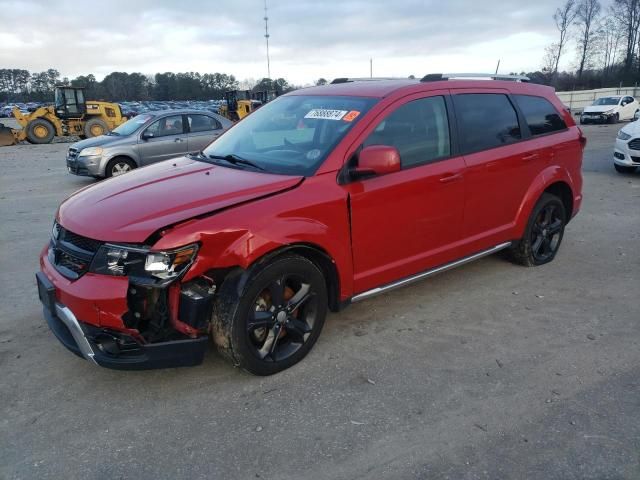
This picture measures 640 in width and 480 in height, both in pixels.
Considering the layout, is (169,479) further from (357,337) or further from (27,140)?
(27,140)

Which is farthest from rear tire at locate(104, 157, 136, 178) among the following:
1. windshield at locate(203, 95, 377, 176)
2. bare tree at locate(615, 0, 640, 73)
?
bare tree at locate(615, 0, 640, 73)

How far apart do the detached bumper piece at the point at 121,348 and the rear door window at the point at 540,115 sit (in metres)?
3.73

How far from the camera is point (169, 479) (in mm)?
2482

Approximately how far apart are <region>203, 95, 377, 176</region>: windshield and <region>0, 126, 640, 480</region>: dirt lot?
53.1 inches

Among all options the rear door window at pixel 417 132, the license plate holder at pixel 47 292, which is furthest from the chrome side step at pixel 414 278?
the license plate holder at pixel 47 292

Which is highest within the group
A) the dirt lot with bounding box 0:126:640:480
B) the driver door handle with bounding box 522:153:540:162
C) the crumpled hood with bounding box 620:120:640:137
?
the crumpled hood with bounding box 620:120:640:137

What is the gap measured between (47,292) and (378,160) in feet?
7.27

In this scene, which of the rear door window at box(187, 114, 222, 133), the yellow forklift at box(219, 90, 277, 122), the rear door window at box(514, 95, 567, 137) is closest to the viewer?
the rear door window at box(514, 95, 567, 137)

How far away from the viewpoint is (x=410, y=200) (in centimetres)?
382

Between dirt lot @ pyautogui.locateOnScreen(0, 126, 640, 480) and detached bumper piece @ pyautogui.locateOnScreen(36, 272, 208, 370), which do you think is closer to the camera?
dirt lot @ pyautogui.locateOnScreen(0, 126, 640, 480)

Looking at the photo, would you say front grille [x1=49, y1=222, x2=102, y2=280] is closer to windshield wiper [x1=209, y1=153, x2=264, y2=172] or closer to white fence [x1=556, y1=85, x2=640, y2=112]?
windshield wiper [x1=209, y1=153, x2=264, y2=172]

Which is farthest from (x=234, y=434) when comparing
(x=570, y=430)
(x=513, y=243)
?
(x=513, y=243)

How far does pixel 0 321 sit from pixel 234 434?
2.61 m

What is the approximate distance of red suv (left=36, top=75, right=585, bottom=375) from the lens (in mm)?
2898
